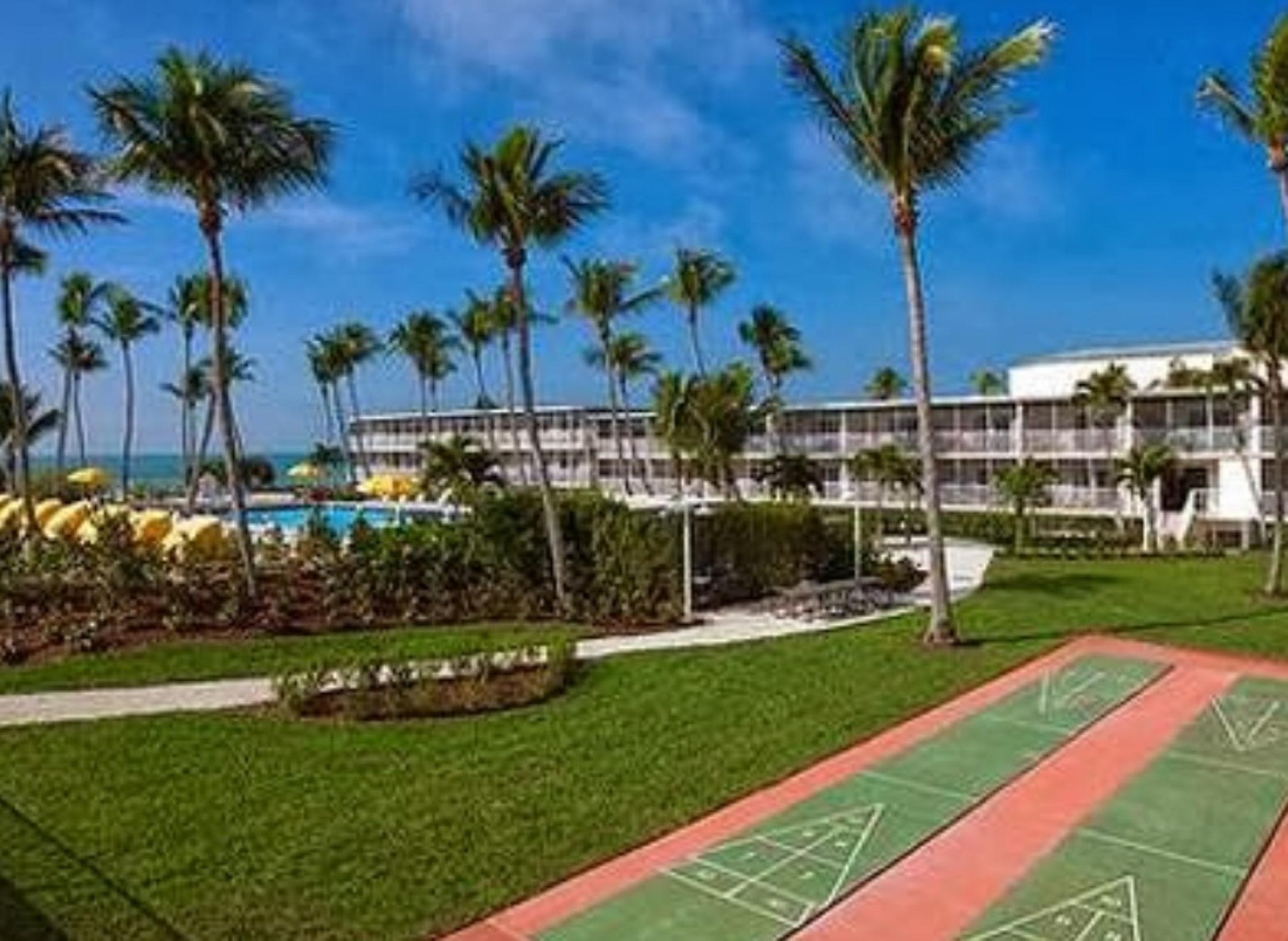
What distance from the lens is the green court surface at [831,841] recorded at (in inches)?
300

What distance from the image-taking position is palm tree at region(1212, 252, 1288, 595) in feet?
74.4

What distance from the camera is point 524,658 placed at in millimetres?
15797

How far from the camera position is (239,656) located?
16.1m

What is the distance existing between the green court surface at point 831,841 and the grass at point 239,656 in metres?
6.90

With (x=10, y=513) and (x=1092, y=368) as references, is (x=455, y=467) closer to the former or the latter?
(x=10, y=513)

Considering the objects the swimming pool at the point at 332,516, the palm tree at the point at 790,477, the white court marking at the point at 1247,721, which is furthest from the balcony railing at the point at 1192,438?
the white court marking at the point at 1247,721

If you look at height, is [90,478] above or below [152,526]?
above

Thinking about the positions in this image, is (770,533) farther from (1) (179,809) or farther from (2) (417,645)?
(1) (179,809)

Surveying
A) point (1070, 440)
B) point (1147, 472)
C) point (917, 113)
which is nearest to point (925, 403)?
point (917, 113)

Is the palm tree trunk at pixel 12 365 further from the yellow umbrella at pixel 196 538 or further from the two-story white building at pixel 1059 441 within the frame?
the two-story white building at pixel 1059 441

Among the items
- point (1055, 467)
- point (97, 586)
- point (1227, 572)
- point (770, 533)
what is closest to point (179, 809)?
point (97, 586)

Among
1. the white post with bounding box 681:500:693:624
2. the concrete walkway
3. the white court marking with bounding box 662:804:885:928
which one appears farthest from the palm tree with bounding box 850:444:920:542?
the white court marking with bounding box 662:804:885:928

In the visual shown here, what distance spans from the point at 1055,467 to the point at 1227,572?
19.3m

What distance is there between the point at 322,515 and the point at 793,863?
64.5 ft
